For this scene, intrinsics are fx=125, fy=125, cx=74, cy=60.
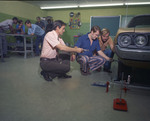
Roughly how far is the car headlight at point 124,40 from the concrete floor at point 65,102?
702 mm

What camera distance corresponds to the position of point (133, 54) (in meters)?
1.55

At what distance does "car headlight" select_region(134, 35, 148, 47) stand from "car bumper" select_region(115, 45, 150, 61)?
100mm

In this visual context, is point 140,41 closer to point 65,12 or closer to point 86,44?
point 86,44

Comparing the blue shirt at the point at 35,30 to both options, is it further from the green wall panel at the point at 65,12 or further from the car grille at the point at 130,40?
the car grille at the point at 130,40

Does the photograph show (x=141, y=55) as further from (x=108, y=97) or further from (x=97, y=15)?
(x=97, y=15)

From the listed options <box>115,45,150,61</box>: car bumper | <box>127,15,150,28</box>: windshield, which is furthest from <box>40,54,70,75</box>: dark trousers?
<box>127,15,150,28</box>: windshield

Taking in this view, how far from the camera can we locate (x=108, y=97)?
166cm

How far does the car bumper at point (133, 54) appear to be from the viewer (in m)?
1.51

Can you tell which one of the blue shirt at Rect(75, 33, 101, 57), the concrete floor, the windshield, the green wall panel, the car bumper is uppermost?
the green wall panel

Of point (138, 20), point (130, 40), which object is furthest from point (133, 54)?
point (138, 20)

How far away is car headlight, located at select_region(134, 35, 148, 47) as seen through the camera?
1.55m

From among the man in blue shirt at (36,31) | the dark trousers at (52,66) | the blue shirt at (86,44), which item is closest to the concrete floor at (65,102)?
the dark trousers at (52,66)

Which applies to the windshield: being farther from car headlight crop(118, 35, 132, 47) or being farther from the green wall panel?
the green wall panel

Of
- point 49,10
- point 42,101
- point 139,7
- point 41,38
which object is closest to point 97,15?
point 139,7
